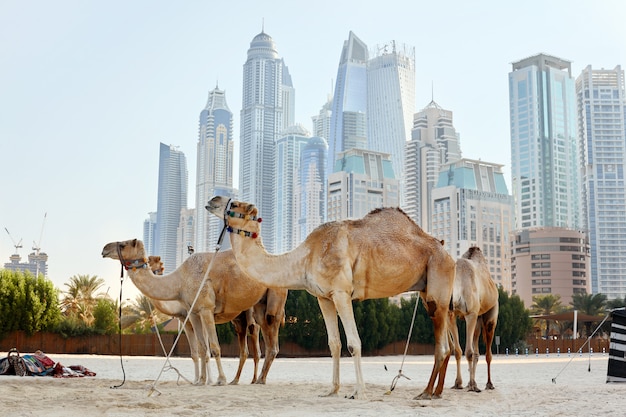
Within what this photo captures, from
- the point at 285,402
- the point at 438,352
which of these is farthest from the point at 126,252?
the point at 438,352

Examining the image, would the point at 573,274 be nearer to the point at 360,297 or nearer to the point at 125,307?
the point at 125,307

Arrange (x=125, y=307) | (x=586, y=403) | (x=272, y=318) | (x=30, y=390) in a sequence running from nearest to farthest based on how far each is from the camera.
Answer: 1. (x=586, y=403)
2. (x=30, y=390)
3. (x=272, y=318)
4. (x=125, y=307)

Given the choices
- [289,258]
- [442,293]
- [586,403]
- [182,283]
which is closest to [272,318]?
[182,283]

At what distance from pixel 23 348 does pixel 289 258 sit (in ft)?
133

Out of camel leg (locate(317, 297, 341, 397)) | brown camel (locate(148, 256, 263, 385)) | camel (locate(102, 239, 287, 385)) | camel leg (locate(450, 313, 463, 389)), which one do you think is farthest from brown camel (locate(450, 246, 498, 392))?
brown camel (locate(148, 256, 263, 385))

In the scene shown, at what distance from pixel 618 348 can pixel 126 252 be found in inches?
449

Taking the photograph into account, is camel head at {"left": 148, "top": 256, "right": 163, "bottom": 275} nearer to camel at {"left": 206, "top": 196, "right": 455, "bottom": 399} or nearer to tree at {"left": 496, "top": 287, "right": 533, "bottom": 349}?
camel at {"left": 206, "top": 196, "right": 455, "bottom": 399}

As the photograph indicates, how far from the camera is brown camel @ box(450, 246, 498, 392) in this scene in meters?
15.0

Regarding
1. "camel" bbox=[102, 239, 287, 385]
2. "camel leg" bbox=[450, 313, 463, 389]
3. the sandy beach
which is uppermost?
"camel" bbox=[102, 239, 287, 385]

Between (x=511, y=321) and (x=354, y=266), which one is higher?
(x=354, y=266)

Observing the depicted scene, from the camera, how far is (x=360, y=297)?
12.9 m

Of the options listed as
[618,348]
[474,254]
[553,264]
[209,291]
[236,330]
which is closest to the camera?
[209,291]

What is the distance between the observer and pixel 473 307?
1503 cm

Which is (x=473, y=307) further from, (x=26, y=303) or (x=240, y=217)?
(x=26, y=303)
